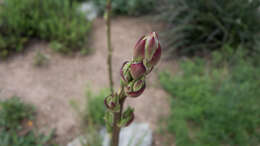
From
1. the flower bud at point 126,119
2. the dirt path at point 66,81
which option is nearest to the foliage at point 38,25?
the dirt path at point 66,81

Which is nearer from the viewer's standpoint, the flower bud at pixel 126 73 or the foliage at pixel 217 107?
the flower bud at pixel 126 73

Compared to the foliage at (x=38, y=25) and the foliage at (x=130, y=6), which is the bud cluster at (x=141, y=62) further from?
the foliage at (x=130, y=6)

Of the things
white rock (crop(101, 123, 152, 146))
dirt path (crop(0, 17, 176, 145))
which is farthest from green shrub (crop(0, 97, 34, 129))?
white rock (crop(101, 123, 152, 146))

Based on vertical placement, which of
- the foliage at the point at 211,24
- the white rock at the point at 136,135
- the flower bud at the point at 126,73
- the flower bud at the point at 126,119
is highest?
the foliage at the point at 211,24

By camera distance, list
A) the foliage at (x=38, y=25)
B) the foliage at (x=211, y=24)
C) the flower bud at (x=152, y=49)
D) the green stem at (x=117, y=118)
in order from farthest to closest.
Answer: the foliage at (x=38, y=25)
the foliage at (x=211, y=24)
the green stem at (x=117, y=118)
the flower bud at (x=152, y=49)

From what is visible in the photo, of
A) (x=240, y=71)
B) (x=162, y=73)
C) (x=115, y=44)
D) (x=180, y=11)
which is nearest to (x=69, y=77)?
(x=115, y=44)

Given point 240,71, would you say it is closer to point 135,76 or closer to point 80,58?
point 80,58

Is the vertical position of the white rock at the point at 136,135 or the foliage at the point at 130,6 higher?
the foliage at the point at 130,6

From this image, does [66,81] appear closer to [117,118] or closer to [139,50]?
[117,118]
